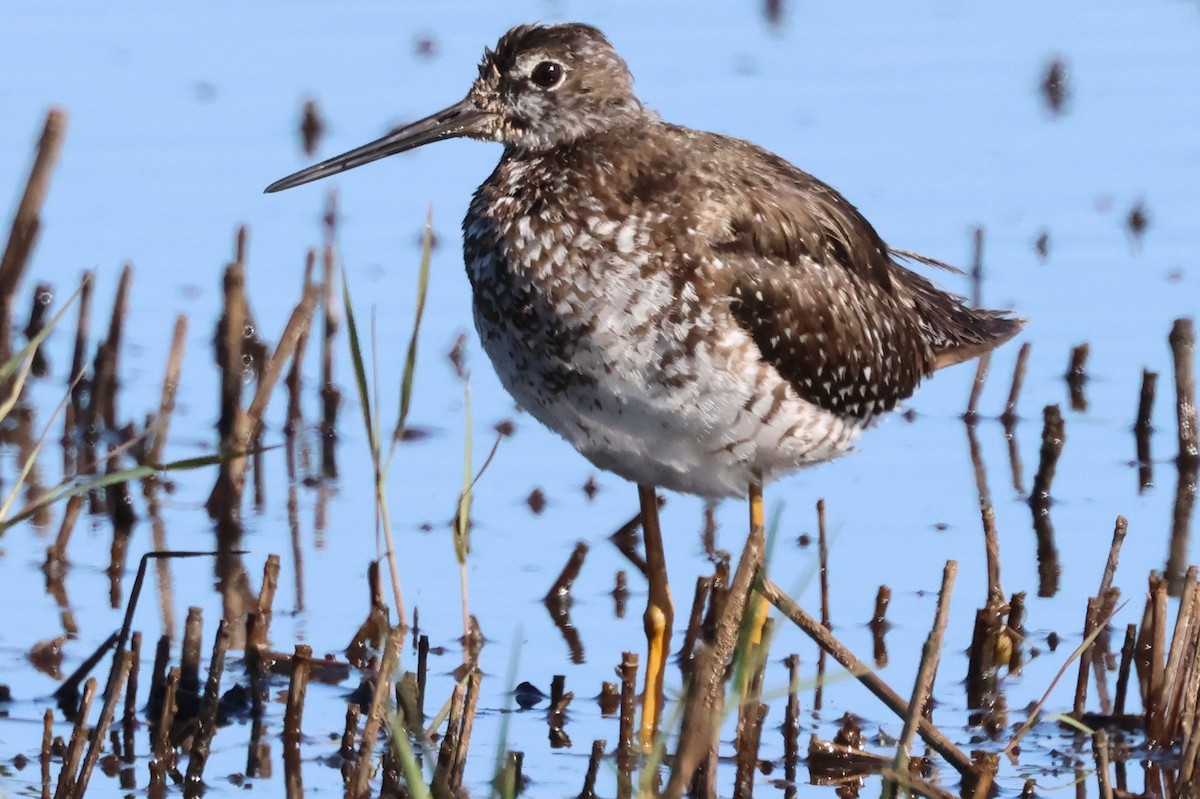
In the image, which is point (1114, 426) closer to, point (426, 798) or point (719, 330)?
point (719, 330)

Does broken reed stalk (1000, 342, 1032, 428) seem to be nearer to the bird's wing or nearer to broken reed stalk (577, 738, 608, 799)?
the bird's wing

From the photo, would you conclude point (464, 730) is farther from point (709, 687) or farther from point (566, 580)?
point (566, 580)

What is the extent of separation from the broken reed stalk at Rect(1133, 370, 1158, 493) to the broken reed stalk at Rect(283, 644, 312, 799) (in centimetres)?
422

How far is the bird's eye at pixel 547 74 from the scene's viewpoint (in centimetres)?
752

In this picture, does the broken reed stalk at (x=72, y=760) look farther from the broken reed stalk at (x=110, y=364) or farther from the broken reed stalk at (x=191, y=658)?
the broken reed stalk at (x=110, y=364)

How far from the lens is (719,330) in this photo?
6840mm

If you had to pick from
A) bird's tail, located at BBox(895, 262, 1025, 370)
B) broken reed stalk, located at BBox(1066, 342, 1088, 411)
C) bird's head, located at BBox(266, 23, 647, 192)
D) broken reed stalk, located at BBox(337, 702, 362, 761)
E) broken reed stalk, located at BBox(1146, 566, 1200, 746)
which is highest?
broken reed stalk, located at BBox(1066, 342, 1088, 411)

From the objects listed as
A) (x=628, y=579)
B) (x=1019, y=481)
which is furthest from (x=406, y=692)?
(x=1019, y=481)

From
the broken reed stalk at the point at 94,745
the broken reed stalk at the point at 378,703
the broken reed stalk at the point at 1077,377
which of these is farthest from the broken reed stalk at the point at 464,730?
the broken reed stalk at the point at 1077,377

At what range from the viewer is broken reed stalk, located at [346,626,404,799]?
558 centimetres

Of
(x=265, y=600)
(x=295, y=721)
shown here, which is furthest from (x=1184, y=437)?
(x=295, y=721)

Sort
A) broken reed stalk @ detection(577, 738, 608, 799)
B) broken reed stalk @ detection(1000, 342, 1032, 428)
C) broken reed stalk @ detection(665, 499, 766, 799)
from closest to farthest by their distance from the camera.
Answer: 1. broken reed stalk @ detection(665, 499, 766, 799)
2. broken reed stalk @ detection(577, 738, 608, 799)
3. broken reed stalk @ detection(1000, 342, 1032, 428)

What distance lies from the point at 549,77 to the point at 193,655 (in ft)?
7.29

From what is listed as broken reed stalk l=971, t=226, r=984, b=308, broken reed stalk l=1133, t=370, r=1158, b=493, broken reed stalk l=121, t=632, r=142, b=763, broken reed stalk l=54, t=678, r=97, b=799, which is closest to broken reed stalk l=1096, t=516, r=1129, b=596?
broken reed stalk l=1133, t=370, r=1158, b=493
